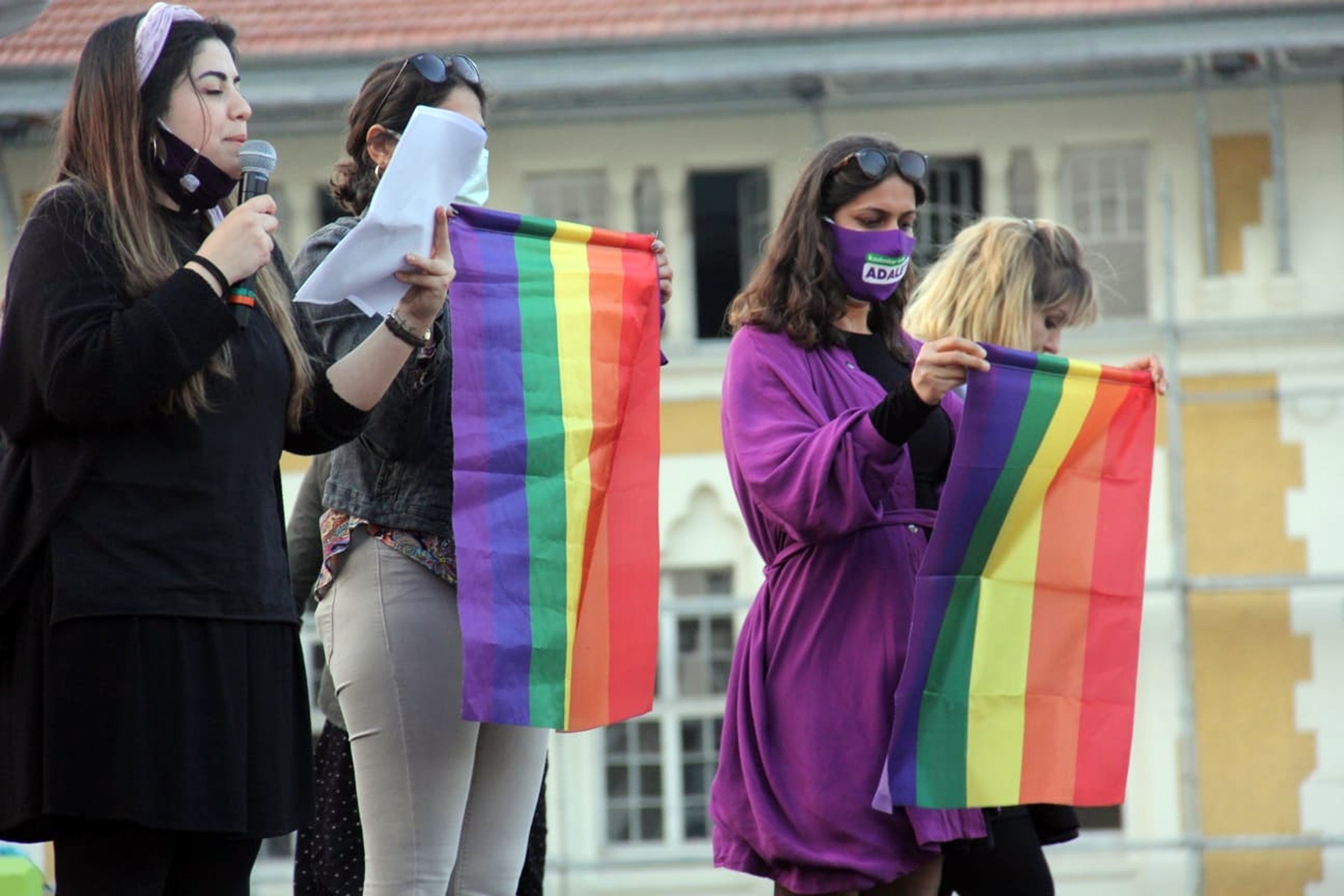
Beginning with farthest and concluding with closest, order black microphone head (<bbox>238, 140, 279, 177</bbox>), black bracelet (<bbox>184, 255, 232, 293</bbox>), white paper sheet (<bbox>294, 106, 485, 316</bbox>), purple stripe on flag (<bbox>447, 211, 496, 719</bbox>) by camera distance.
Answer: purple stripe on flag (<bbox>447, 211, 496, 719</bbox>), white paper sheet (<bbox>294, 106, 485, 316</bbox>), black microphone head (<bbox>238, 140, 279, 177</bbox>), black bracelet (<bbox>184, 255, 232, 293</bbox>)

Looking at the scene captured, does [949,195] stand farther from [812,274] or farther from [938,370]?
[938,370]

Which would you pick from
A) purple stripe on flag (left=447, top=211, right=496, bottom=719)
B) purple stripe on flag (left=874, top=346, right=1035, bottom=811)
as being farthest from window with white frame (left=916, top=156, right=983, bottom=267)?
purple stripe on flag (left=447, top=211, right=496, bottom=719)

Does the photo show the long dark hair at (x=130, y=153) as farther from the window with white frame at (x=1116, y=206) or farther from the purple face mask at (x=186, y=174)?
the window with white frame at (x=1116, y=206)

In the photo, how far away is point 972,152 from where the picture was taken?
1616cm

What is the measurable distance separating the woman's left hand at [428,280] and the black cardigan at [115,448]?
42 centimetres

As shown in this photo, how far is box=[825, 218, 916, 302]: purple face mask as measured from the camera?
4258 mm

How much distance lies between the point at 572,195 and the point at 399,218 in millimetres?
13245

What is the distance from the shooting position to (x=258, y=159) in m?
3.28

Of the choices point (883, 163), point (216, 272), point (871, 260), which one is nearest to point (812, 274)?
point (871, 260)

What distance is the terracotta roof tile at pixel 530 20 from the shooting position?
49.6ft

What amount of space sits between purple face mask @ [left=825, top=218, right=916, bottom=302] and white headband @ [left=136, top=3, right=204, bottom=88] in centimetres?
139

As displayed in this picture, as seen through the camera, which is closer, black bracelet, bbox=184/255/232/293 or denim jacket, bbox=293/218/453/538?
black bracelet, bbox=184/255/232/293

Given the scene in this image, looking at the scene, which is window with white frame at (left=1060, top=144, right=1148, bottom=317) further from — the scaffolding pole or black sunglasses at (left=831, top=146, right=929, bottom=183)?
black sunglasses at (left=831, top=146, right=929, bottom=183)

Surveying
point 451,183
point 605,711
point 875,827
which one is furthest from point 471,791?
point 451,183
